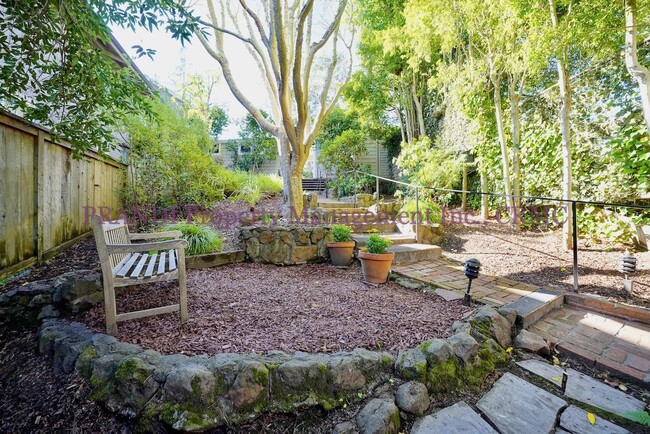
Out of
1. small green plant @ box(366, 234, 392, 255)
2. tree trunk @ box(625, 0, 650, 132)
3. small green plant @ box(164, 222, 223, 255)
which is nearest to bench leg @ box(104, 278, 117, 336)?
small green plant @ box(164, 222, 223, 255)

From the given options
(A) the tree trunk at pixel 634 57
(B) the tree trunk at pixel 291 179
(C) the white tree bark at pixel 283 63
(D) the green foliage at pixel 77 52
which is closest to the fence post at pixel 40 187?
(D) the green foliage at pixel 77 52

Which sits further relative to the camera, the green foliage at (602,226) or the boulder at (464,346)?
the green foliage at (602,226)

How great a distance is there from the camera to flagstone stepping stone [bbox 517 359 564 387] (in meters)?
1.71

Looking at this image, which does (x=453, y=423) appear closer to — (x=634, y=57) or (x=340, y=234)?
(x=340, y=234)

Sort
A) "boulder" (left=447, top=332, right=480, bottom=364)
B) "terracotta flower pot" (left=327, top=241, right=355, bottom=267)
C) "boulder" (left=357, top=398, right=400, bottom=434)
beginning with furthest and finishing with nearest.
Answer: "terracotta flower pot" (left=327, top=241, right=355, bottom=267)
"boulder" (left=447, top=332, right=480, bottom=364)
"boulder" (left=357, top=398, right=400, bottom=434)

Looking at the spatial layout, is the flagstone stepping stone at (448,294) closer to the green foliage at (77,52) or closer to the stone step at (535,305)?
the stone step at (535,305)

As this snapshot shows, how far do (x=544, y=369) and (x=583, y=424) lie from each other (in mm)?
406

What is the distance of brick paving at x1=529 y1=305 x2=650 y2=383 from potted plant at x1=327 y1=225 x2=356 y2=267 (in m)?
1.92

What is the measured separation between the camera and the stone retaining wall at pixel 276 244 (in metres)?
3.69

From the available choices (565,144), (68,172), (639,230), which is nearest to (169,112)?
(68,172)

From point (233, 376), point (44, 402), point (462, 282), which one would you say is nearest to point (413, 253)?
point (462, 282)

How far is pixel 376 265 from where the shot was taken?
2.94 metres

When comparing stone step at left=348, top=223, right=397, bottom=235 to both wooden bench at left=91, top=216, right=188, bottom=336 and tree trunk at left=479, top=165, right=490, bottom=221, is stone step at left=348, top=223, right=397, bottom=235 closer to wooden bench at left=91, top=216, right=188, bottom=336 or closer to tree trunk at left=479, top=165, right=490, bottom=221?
tree trunk at left=479, top=165, right=490, bottom=221

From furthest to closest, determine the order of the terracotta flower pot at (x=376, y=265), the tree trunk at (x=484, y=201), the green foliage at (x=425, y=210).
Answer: the tree trunk at (x=484, y=201), the green foliage at (x=425, y=210), the terracotta flower pot at (x=376, y=265)
